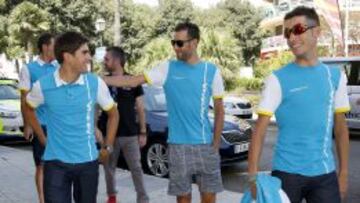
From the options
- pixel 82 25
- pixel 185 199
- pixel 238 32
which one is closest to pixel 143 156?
pixel 185 199

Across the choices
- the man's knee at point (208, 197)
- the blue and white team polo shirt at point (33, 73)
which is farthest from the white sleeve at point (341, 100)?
the blue and white team polo shirt at point (33, 73)

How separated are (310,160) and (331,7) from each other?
25.0 metres

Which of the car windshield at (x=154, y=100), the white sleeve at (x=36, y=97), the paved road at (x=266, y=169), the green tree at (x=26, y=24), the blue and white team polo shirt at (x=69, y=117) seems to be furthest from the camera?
the green tree at (x=26, y=24)

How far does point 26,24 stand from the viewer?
3522 cm

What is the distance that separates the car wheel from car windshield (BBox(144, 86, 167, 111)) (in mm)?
612

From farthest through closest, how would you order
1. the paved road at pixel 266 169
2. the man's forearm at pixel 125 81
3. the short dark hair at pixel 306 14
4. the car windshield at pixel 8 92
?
the car windshield at pixel 8 92 → the paved road at pixel 266 169 → the man's forearm at pixel 125 81 → the short dark hair at pixel 306 14

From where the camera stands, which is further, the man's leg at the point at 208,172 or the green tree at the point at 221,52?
the green tree at the point at 221,52

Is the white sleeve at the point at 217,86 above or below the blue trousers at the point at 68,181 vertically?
above

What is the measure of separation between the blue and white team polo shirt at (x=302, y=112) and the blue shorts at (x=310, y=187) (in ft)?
0.10

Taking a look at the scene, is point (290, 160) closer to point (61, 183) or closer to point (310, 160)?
point (310, 160)

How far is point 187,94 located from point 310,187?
143 cm

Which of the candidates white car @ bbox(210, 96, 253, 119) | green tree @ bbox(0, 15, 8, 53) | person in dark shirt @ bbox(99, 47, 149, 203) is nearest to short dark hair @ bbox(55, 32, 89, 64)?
person in dark shirt @ bbox(99, 47, 149, 203)

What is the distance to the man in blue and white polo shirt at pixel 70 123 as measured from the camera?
423 centimetres

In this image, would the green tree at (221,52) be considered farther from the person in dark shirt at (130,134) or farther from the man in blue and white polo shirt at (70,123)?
the man in blue and white polo shirt at (70,123)
